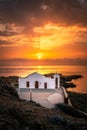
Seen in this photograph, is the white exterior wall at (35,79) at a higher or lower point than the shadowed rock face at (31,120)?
higher

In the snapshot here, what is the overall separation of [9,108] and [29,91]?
52.4 feet

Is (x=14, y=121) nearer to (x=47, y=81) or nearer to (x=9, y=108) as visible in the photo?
(x=9, y=108)

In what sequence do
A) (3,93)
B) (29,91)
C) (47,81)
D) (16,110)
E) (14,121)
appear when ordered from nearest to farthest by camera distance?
(14,121) < (16,110) < (3,93) < (29,91) < (47,81)

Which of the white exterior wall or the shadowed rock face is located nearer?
the shadowed rock face

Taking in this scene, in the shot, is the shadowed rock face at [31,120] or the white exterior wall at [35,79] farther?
the white exterior wall at [35,79]

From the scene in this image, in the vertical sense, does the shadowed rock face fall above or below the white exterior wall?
below

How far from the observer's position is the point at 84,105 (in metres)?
49.1

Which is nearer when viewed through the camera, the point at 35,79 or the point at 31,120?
the point at 31,120

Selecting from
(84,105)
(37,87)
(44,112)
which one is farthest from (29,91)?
(44,112)

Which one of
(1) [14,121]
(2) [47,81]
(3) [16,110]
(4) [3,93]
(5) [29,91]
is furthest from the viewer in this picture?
(2) [47,81]

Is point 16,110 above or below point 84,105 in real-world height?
above

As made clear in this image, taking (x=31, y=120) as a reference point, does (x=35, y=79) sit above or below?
above

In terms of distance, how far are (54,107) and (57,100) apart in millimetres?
4252

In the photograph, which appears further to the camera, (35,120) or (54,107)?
(54,107)
